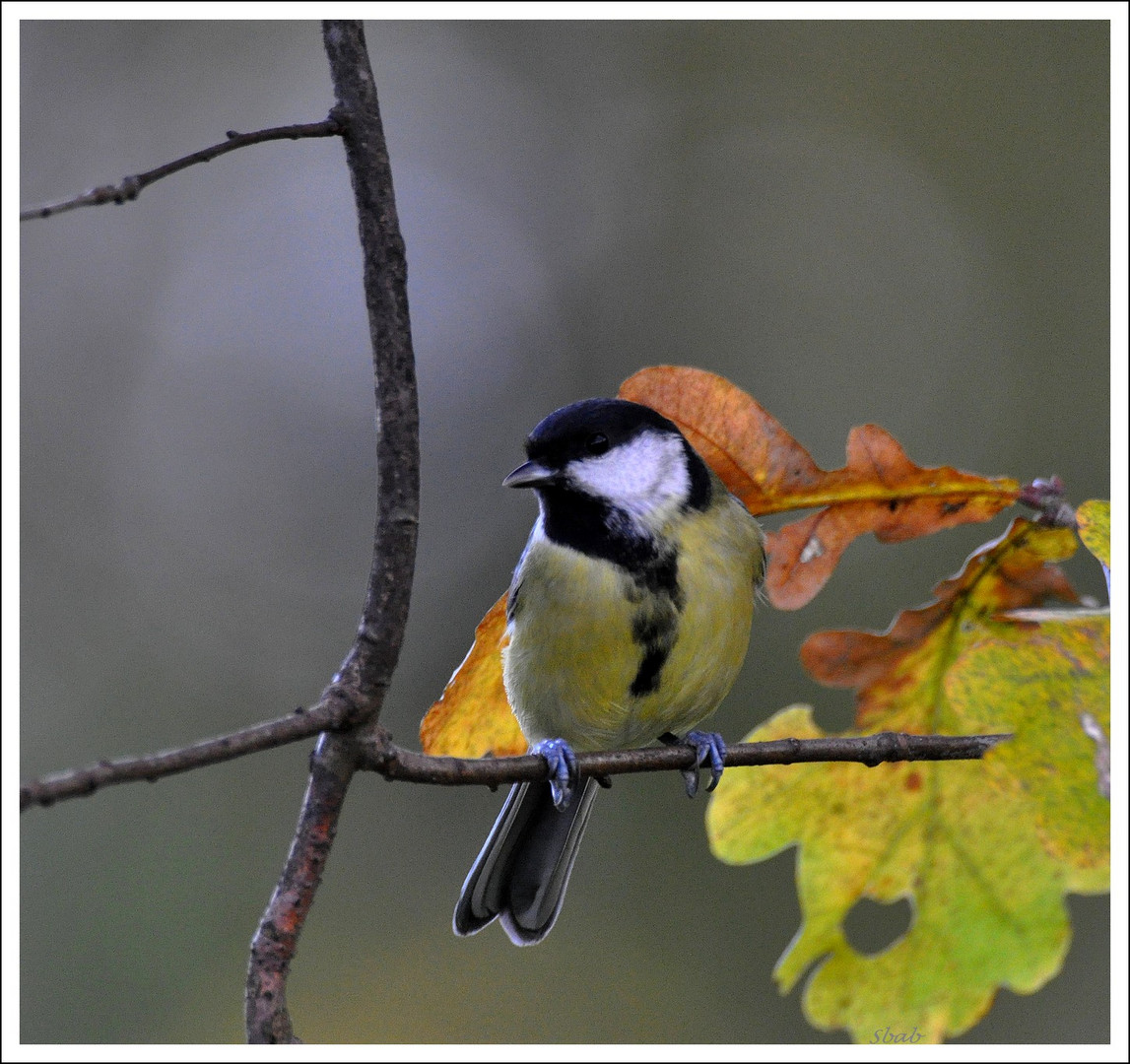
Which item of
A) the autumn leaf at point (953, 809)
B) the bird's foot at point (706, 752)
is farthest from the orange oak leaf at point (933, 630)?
the bird's foot at point (706, 752)

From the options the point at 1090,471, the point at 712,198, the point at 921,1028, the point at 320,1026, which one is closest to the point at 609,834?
the point at 320,1026

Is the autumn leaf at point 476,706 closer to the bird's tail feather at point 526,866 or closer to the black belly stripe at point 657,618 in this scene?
the black belly stripe at point 657,618

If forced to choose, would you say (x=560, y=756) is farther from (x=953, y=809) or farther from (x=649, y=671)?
(x=953, y=809)

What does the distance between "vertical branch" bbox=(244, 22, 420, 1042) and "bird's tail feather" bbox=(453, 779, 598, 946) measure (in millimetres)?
1031

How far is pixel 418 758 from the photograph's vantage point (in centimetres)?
99

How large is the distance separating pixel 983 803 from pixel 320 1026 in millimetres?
2913

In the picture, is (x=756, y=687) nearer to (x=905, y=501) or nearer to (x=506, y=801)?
(x=506, y=801)

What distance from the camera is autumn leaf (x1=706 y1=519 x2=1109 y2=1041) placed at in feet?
3.72

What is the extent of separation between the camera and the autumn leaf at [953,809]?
1135 millimetres

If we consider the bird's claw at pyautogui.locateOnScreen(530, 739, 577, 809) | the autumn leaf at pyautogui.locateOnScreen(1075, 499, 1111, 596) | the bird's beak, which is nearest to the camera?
the autumn leaf at pyautogui.locateOnScreen(1075, 499, 1111, 596)

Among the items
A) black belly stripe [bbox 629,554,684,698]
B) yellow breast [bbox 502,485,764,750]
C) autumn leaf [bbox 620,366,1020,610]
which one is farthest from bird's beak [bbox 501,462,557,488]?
autumn leaf [bbox 620,366,1020,610]

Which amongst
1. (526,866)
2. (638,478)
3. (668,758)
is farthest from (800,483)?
(526,866)

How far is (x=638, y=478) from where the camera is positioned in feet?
6.48

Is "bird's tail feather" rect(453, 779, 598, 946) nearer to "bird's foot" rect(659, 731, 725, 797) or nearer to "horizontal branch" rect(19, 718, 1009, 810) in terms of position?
"bird's foot" rect(659, 731, 725, 797)
